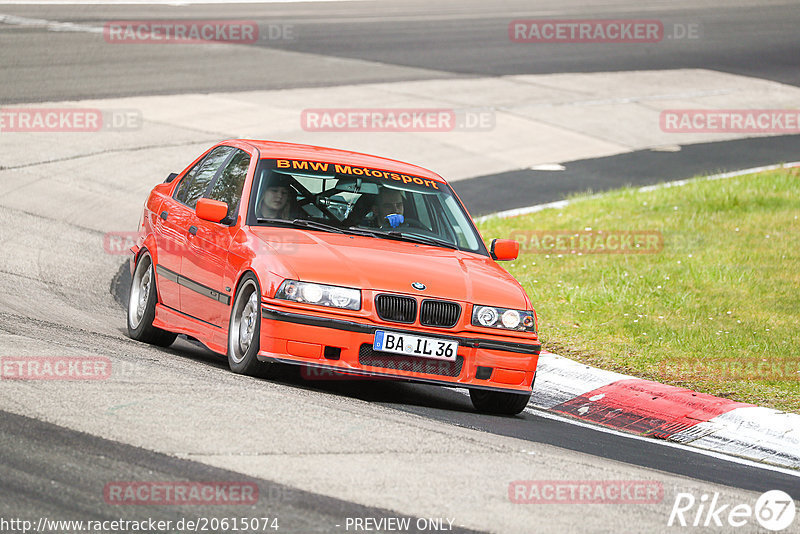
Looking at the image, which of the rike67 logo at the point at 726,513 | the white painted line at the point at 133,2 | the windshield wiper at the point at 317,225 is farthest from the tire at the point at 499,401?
the white painted line at the point at 133,2

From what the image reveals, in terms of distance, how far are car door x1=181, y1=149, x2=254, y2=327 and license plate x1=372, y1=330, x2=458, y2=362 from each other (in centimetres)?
116

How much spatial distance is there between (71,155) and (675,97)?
13635 mm

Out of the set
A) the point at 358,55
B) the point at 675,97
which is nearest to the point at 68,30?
the point at 358,55

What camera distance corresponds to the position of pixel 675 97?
26203mm

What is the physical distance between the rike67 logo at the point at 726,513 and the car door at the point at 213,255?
11.6 feet

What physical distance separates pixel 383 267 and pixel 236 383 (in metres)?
1.28

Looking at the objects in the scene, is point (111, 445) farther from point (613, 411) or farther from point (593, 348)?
point (593, 348)

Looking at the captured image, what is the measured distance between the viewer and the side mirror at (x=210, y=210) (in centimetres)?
852

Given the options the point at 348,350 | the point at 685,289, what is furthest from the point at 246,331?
the point at 685,289

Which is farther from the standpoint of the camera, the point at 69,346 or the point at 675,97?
the point at 675,97

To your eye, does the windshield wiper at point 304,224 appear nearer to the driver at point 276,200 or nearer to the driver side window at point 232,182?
the driver at point 276,200

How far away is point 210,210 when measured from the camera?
8.54 m

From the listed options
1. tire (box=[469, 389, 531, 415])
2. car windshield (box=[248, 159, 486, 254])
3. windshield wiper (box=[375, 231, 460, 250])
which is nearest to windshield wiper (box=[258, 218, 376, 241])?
car windshield (box=[248, 159, 486, 254])

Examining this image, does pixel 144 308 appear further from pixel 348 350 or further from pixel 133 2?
pixel 133 2
